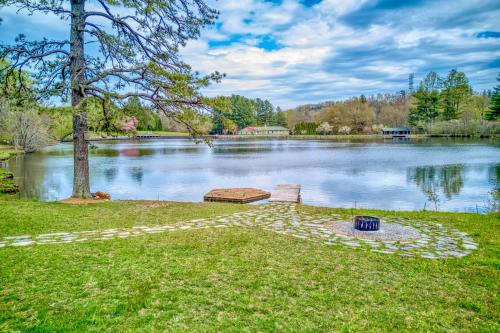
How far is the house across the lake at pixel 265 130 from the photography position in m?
101

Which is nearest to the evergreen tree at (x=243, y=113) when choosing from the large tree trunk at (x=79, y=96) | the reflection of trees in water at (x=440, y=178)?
the reflection of trees in water at (x=440, y=178)

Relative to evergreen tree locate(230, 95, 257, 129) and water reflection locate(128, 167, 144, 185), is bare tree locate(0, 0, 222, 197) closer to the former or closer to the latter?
water reflection locate(128, 167, 144, 185)

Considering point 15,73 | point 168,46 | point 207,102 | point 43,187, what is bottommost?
point 43,187

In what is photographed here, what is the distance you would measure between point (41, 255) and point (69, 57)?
7549 mm

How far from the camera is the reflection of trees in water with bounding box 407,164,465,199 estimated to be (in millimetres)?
16750

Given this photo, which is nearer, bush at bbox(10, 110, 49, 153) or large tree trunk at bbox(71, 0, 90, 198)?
large tree trunk at bbox(71, 0, 90, 198)

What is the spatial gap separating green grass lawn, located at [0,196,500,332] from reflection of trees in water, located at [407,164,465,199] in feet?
39.1

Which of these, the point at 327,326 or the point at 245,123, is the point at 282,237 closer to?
the point at 327,326

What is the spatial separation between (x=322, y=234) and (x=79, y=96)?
856 centimetres

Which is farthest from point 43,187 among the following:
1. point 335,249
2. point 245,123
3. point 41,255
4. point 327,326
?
point 245,123

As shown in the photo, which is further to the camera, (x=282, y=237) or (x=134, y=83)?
(x=134, y=83)

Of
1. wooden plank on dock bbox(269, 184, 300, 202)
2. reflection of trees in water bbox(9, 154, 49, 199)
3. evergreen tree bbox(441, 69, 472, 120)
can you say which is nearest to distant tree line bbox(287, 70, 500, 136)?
evergreen tree bbox(441, 69, 472, 120)

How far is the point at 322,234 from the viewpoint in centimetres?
659

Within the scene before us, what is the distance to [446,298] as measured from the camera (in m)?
3.74
